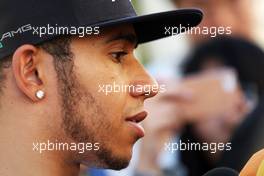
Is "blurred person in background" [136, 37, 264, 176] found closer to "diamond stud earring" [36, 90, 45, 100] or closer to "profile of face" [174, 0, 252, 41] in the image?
"profile of face" [174, 0, 252, 41]

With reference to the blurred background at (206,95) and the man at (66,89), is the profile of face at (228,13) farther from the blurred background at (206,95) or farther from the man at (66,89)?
the man at (66,89)

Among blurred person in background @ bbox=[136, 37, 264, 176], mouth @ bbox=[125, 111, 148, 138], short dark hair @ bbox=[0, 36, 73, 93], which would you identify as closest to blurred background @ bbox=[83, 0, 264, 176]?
blurred person in background @ bbox=[136, 37, 264, 176]

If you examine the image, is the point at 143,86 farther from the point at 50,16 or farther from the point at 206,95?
the point at 206,95

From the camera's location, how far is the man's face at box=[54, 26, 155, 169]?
3385 mm

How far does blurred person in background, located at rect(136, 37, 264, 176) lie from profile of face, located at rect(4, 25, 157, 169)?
2.13m

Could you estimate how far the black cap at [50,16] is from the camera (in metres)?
3.35

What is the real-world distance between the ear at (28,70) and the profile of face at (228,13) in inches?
113

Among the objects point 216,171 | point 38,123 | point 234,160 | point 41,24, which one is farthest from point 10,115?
point 234,160

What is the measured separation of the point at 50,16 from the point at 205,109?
9.24 ft

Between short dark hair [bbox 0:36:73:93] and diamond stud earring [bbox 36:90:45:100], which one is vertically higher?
short dark hair [bbox 0:36:73:93]

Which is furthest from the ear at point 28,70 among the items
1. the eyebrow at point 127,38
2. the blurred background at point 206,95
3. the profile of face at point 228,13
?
the profile of face at point 228,13

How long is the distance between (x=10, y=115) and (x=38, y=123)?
0.11 meters

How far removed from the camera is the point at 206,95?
601cm

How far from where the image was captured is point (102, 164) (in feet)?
11.2
